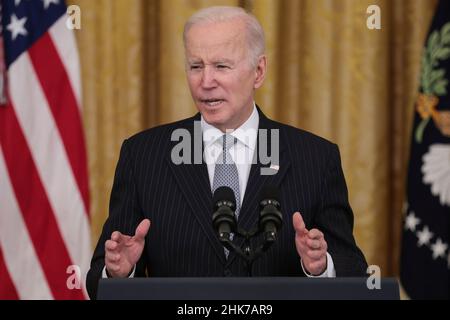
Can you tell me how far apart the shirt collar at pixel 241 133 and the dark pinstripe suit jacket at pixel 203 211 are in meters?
0.04

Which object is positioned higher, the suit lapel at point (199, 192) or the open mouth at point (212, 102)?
the open mouth at point (212, 102)

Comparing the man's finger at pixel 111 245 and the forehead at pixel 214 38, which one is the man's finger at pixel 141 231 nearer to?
the man's finger at pixel 111 245

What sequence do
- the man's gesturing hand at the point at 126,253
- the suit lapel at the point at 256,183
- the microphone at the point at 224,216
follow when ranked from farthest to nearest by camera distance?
the suit lapel at the point at 256,183, the man's gesturing hand at the point at 126,253, the microphone at the point at 224,216

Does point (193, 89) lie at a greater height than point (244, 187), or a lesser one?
greater

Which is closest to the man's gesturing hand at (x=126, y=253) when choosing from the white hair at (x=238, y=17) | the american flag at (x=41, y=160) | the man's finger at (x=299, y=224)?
the man's finger at (x=299, y=224)

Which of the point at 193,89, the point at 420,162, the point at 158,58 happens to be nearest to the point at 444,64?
the point at 420,162

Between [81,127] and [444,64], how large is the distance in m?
1.84

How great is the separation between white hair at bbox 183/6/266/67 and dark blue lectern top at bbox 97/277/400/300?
3.14 feet

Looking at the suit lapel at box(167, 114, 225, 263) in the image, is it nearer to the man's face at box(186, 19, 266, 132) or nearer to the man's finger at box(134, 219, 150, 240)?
the man's face at box(186, 19, 266, 132)

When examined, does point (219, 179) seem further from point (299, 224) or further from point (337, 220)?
point (299, 224)

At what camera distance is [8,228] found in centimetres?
377

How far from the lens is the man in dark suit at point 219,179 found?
2219 mm
